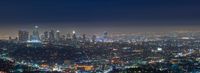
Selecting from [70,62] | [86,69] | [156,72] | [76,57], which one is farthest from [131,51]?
[156,72]

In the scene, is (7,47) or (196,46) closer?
(7,47)

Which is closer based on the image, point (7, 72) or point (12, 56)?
point (7, 72)

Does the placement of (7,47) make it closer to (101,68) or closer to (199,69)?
(101,68)

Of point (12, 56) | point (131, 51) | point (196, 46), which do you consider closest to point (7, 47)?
point (12, 56)

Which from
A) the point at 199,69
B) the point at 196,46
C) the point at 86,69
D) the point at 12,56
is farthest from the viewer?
the point at 196,46

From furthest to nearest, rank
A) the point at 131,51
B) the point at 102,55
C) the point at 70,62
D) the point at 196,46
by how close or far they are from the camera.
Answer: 1. the point at 196,46
2. the point at 131,51
3. the point at 102,55
4. the point at 70,62

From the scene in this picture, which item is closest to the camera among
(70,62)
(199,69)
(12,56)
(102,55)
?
(199,69)

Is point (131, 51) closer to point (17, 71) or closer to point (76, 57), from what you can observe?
point (76, 57)

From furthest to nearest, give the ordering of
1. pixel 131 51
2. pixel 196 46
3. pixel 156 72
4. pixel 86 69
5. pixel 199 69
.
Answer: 1. pixel 196 46
2. pixel 131 51
3. pixel 86 69
4. pixel 199 69
5. pixel 156 72
